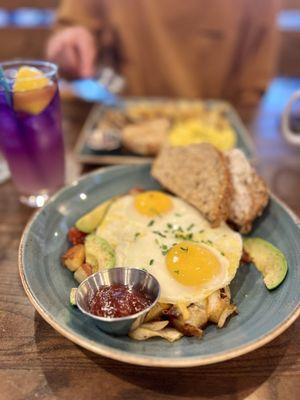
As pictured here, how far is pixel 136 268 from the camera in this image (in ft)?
5.55

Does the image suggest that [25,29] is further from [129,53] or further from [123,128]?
[123,128]

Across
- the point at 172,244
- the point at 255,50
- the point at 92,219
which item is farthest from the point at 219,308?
the point at 255,50

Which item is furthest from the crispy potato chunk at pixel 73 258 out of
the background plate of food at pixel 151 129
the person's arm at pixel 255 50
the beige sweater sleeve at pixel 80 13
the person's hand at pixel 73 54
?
the beige sweater sleeve at pixel 80 13

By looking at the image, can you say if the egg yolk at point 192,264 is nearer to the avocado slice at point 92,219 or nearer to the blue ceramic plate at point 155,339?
the blue ceramic plate at point 155,339

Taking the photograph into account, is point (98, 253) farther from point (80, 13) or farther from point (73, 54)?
point (80, 13)

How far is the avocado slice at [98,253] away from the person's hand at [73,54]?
2365mm

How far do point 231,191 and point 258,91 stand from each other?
9.56ft

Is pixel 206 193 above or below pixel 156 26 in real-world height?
below

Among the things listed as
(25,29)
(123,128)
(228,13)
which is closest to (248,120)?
(123,128)

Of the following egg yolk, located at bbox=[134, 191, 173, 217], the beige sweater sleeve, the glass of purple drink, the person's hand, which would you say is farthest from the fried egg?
the beige sweater sleeve

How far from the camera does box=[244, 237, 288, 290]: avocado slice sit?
1712mm

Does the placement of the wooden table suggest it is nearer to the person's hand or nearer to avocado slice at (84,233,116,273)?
avocado slice at (84,233,116,273)

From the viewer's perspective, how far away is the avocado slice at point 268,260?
1.71 meters

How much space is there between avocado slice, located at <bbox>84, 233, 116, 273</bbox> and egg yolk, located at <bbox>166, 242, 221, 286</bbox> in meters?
0.27
